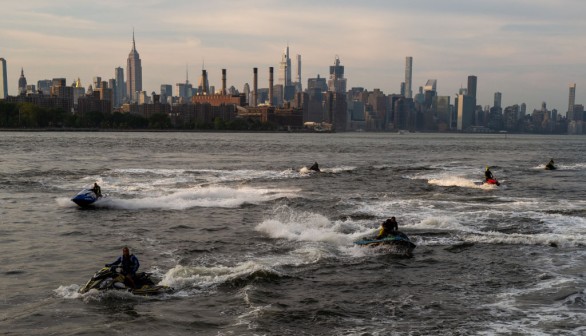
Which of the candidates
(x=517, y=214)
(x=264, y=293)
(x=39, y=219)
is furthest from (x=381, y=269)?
(x=39, y=219)

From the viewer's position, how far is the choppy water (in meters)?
18.9

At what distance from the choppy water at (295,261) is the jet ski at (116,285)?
36 cm

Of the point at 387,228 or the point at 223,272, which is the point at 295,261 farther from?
the point at 387,228

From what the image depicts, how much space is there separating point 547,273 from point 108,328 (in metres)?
17.5

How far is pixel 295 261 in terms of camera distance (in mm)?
26469

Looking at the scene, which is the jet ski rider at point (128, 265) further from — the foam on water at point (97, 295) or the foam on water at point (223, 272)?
the foam on water at point (223, 272)

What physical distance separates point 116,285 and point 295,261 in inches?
325

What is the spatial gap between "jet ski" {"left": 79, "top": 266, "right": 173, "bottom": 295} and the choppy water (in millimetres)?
358

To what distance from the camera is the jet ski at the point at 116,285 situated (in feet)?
69.9

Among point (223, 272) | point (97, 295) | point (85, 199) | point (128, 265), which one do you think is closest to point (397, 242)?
point (223, 272)

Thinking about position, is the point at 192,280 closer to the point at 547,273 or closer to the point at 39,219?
the point at 547,273

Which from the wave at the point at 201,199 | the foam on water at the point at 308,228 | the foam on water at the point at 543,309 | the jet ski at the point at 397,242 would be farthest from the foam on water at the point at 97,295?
the wave at the point at 201,199

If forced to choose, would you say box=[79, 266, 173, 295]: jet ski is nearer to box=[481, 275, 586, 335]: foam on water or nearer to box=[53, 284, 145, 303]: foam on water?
box=[53, 284, 145, 303]: foam on water

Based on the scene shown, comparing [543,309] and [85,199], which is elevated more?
[85,199]
